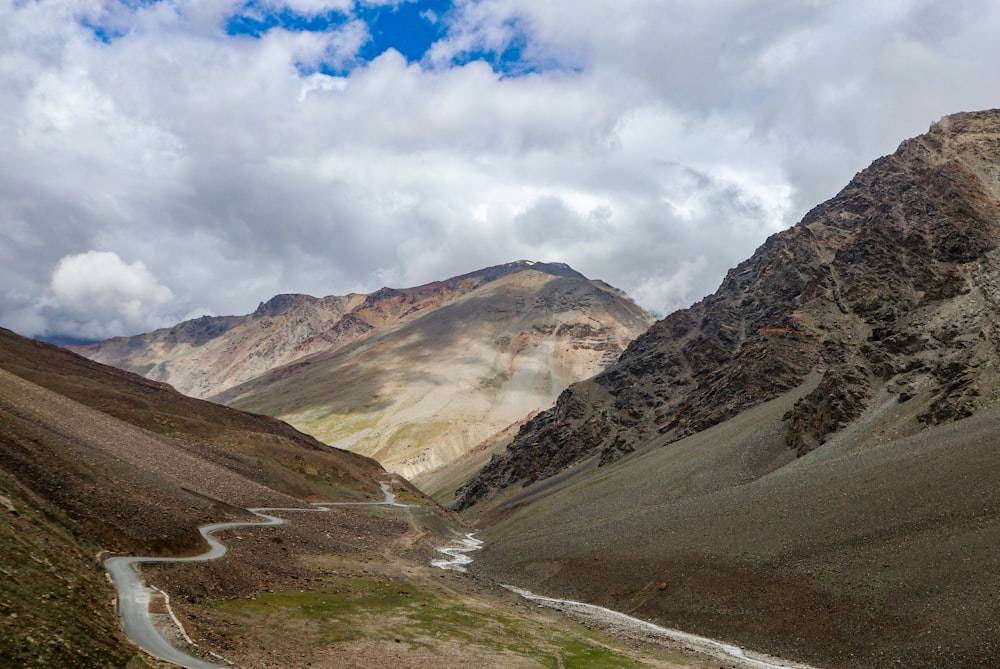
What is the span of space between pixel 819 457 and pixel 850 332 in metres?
60.9

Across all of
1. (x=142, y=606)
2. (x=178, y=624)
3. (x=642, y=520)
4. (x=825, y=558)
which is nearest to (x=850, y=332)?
(x=642, y=520)

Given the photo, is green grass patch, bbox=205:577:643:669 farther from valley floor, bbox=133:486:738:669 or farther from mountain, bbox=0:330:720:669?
mountain, bbox=0:330:720:669

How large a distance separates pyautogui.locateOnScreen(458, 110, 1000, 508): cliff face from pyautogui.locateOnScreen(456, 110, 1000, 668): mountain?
0.48 m

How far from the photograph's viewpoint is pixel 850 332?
13600 cm

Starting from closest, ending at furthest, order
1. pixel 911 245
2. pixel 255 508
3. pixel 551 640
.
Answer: pixel 551 640, pixel 255 508, pixel 911 245

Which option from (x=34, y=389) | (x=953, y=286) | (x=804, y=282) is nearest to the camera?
(x=34, y=389)

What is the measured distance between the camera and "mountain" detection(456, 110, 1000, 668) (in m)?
46.5

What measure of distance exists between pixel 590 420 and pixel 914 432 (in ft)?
344

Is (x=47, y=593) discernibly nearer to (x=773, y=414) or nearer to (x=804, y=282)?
(x=773, y=414)

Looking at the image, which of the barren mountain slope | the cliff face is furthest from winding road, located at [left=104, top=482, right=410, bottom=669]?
the cliff face

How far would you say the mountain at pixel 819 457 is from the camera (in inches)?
1829

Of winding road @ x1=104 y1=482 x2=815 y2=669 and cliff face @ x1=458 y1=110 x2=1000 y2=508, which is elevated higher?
cliff face @ x1=458 y1=110 x2=1000 y2=508

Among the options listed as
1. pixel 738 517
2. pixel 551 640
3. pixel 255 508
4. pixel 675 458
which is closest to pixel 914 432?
pixel 738 517

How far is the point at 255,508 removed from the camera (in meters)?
79.8
